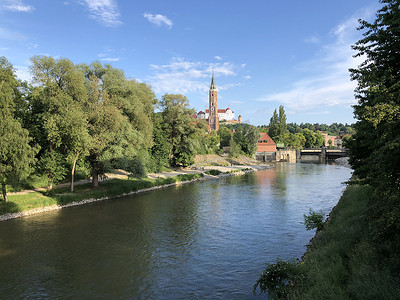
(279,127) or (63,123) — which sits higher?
(279,127)

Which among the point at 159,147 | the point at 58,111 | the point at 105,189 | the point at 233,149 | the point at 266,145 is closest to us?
the point at 58,111

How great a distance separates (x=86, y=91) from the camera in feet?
111

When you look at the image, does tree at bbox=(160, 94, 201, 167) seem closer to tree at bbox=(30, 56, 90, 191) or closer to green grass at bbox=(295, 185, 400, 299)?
tree at bbox=(30, 56, 90, 191)

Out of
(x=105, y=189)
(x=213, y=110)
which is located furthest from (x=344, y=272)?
(x=213, y=110)

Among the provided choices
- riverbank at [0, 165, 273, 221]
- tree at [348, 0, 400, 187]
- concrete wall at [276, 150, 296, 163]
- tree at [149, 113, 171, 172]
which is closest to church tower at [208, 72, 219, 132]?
concrete wall at [276, 150, 296, 163]

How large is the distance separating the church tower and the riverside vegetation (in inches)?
6008

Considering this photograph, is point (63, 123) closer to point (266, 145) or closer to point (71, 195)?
point (71, 195)

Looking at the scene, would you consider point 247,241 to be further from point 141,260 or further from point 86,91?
point 86,91

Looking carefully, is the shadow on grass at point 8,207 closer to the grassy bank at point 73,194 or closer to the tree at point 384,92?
the grassy bank at point 73,194

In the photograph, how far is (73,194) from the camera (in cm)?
3331

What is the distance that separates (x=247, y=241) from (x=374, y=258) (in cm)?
1111

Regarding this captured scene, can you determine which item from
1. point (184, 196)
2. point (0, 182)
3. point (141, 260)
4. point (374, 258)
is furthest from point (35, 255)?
point (184, 196)

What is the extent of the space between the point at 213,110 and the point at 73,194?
13945cm

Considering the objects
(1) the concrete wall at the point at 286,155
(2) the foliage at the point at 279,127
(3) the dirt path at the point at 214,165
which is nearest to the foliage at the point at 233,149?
(3) the dirt path at the point at 214,165
